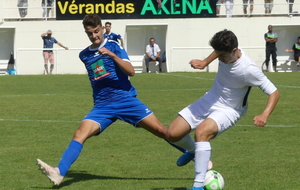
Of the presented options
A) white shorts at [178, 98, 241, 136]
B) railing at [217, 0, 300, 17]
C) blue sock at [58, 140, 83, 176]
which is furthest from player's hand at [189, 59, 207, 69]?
railing at [217, 0, 300, 17]

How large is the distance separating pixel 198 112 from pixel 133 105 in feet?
2.84

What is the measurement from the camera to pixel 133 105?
23.3 ft

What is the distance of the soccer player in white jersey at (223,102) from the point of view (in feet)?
20.0

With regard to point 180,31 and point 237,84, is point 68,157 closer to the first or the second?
point 237,84

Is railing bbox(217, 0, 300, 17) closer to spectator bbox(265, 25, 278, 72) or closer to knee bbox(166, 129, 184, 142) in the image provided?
spectator bbox(265, 25, 278, 72)

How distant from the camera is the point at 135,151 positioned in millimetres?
8930

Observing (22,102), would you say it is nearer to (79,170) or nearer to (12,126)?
(12,126)

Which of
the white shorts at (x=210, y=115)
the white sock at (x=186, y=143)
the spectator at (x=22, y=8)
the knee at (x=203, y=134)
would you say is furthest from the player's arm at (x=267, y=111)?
the spectator at (x=22, y=8)

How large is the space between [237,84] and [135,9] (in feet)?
79.9

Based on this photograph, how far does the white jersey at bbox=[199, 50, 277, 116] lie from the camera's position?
20.6 feet

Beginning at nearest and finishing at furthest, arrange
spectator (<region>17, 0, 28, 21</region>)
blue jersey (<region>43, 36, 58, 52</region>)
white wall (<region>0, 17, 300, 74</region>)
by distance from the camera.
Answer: blue jersey (<region>43, 36, 58, 52</region>) → white wall (<region>0, 17, 300, 74</region>) → spectator (<region>17, 0, 28, 21</region>)

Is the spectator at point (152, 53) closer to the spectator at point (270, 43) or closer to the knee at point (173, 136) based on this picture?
the spectator at point (270, 43)

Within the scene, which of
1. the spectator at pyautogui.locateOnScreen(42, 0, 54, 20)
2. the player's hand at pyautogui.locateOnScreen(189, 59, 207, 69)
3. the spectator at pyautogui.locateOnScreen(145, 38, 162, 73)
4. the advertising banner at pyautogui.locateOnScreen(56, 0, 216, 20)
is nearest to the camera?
the player's hand at pyautogui.locateOnScreen(189, 59, 207, 69)

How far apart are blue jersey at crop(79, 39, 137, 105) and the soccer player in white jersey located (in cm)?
84
